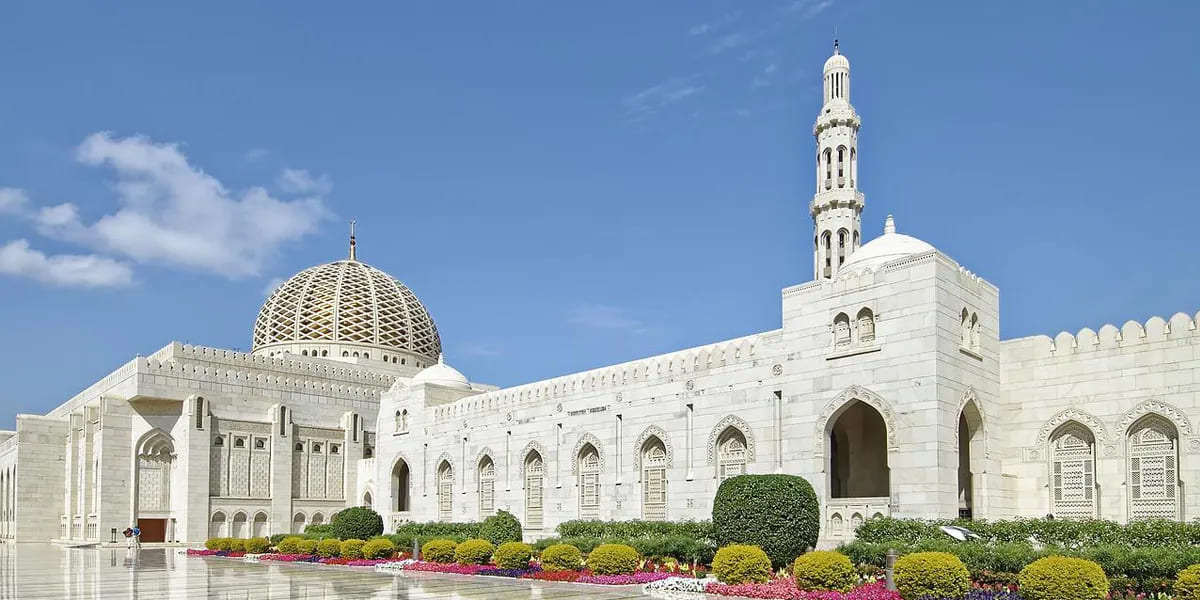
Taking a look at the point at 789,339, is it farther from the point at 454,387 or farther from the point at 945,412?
the point at 454,387

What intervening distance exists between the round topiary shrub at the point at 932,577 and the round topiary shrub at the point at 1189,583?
2.90m

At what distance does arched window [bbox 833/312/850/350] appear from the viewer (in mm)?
23625

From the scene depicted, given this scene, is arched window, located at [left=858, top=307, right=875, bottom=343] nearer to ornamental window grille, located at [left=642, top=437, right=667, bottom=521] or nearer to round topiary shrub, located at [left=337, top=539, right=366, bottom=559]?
ornamental window grille, located at [left=642, top=437, right=667, bottom=521]

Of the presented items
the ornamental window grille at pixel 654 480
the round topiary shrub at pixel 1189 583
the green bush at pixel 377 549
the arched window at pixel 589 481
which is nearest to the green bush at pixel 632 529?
the ornamental window grille at pixel 654 480

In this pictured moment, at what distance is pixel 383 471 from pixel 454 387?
4404 mm

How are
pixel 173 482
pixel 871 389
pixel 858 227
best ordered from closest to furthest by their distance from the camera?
pixel 871 389, pixel 858 227, pixel 173 482

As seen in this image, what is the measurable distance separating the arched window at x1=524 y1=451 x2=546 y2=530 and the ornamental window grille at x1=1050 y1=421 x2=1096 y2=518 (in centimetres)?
1575

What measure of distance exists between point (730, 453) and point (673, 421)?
210 centimetres

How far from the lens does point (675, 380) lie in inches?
1112

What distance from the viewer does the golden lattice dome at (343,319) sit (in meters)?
49.3

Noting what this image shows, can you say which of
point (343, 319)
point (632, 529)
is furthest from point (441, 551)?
point (343, 319)

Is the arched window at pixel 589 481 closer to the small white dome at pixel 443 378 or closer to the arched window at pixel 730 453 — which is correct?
the arched window at pixel 730 453

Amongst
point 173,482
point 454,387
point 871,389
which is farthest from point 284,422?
point 871,389

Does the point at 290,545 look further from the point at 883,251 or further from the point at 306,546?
the point at 883,251
